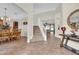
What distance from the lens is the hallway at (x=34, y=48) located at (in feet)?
9.20

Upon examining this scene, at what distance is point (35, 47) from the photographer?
9.35 ft

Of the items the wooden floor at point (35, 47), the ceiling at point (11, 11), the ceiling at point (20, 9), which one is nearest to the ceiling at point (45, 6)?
the ceiling at point (20, 9)

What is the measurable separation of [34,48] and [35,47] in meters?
0.03

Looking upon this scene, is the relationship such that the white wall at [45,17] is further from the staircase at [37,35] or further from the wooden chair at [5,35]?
the wooden chair at [5,35]

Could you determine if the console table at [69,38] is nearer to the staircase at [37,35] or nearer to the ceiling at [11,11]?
the staircase at [37,35]

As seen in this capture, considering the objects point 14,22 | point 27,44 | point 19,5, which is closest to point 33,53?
point 27,44

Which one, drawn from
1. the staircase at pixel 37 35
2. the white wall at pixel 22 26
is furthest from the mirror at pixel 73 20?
the white wall at pixel 22 26

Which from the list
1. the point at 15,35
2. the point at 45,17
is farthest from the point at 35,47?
the point at 45,17

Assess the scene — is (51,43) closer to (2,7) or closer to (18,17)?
(18,17)

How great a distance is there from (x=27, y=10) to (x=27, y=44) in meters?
0.69

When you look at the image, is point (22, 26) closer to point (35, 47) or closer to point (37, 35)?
point (37, 35)

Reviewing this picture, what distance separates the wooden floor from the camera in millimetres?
2805

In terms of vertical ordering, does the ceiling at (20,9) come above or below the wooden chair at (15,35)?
above

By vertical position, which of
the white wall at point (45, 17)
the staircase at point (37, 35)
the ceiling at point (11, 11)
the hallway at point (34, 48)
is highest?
the ceiling at point (11, 11)
